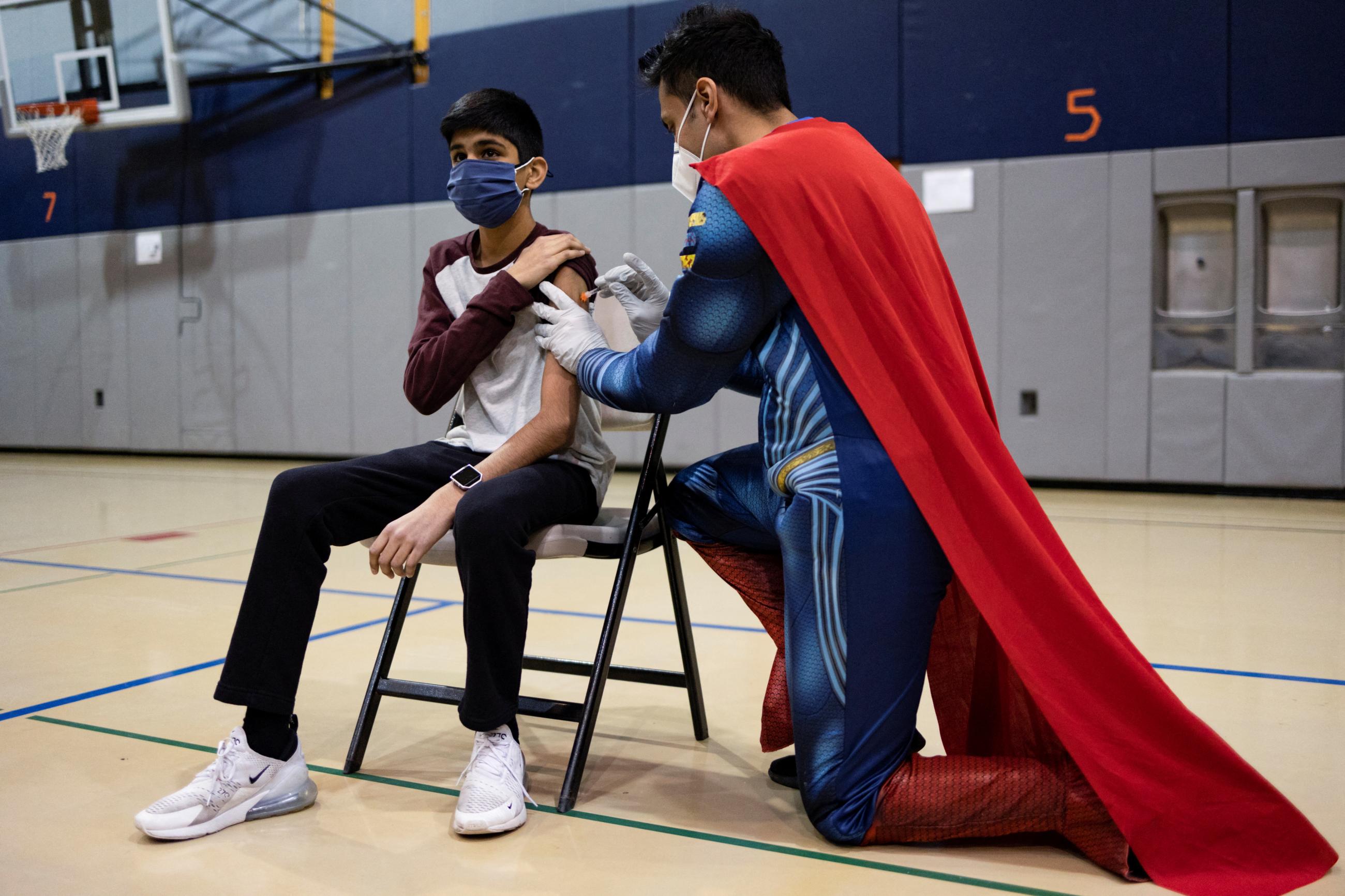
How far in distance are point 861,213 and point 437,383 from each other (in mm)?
827

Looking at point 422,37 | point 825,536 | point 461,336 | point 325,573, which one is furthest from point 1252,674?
point 422,37

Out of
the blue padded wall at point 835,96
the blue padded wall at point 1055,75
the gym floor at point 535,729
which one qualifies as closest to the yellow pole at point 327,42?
the blue padded wall at point 835,96

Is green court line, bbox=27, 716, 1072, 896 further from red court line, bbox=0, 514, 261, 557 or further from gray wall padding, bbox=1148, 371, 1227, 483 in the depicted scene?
gray wall padding, bbox=1148, 371, 1227, 483

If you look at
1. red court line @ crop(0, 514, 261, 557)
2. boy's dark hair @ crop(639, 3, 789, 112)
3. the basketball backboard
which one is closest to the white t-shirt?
boy's dark hair @ crop(639, 3, 789, 112)

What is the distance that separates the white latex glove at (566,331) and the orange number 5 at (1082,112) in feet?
17.3

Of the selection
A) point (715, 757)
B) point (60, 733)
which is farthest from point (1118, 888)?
point (60, 733)

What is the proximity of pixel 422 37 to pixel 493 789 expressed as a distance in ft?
24.2

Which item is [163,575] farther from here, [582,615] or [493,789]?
[493,789]

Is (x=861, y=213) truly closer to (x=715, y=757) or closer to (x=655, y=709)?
(x=715, y=757)

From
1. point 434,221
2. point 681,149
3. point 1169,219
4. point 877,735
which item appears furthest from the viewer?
point 434,221

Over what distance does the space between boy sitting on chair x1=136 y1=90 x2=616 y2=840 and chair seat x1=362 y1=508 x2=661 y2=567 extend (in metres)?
0.03

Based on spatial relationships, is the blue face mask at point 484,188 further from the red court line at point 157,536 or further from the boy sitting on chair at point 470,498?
the red court line at point 157,536

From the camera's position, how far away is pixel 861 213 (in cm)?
159

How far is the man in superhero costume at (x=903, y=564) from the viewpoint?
4.81ft
